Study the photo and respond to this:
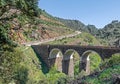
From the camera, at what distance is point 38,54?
71438mm

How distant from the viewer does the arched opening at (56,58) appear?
6669cm

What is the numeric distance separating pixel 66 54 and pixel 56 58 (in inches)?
196

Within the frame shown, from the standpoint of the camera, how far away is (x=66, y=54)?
6419 centimetres

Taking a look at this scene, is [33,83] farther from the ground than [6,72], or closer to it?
closer to it

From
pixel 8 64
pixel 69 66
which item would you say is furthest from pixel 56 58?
pixel 8 64

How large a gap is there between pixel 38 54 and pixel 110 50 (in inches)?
942

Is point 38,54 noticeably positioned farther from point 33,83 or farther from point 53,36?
point 33,83

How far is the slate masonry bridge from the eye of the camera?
55456 mm

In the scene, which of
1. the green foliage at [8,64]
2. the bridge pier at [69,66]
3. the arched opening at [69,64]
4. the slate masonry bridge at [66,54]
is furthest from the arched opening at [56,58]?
the green foliage at [8,64]

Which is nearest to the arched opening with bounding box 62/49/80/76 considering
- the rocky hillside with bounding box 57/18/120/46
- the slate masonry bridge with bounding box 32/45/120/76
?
the slate masonry bridge with bounding box 32/45/120/76

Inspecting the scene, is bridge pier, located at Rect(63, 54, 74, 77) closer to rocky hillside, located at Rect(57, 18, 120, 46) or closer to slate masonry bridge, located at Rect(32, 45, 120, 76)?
slate masonry bridge, located at Rect(32, 45, 120, 76)

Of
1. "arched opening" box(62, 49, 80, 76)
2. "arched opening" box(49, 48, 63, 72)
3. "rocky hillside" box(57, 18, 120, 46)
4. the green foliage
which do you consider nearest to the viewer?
the green foliage

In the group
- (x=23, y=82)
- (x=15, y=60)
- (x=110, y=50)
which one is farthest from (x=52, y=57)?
(x=15, y=60)

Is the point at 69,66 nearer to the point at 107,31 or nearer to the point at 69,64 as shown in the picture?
the point at 69,64
